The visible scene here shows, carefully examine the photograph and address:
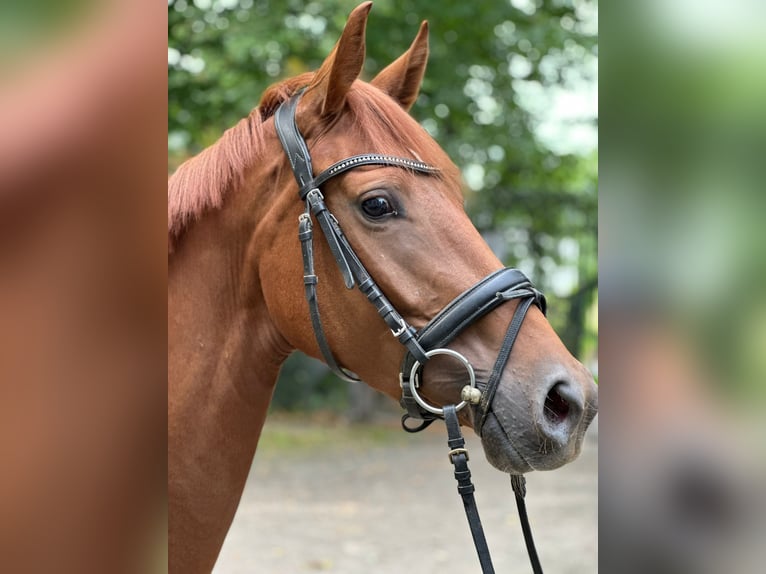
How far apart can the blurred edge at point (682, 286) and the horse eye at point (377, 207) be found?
1.01m

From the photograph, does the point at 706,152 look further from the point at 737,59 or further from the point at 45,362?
the point at 45,362

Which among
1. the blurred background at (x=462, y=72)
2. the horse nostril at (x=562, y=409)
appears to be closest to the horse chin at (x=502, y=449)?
the horse nostril at (x=562, y=409)

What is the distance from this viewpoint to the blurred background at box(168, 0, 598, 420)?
660 cm

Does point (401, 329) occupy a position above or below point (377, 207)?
below

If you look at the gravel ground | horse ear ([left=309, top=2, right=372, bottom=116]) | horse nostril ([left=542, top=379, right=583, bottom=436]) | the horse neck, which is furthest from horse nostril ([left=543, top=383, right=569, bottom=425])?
the gravel ground

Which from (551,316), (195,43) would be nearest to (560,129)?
(551,316)

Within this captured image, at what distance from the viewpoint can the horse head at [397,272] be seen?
1.72m

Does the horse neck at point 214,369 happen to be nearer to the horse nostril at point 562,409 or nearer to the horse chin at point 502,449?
the horse chin at point 502,449

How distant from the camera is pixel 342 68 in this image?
76.6 inches

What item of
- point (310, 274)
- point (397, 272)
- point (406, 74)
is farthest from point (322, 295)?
point (406, 74)

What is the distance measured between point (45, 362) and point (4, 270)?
0.11 metres

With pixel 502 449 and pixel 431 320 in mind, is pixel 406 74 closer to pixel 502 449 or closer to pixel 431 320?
pixel 431 320

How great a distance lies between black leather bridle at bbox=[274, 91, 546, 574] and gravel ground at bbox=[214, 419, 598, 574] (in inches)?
176

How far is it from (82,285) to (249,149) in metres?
1.34
